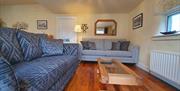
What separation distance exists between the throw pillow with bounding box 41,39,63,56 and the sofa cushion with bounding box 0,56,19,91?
1615 millimetres

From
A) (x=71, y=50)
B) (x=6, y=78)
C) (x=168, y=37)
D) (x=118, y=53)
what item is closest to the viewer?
(x=6, y=78)

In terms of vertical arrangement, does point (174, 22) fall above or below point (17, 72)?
above

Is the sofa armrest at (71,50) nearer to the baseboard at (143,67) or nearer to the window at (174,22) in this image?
the baseboard at (143,67)

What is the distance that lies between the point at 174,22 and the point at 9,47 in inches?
117

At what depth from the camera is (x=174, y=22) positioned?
2.84 meters

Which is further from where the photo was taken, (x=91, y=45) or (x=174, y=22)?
(x=91, y=45)

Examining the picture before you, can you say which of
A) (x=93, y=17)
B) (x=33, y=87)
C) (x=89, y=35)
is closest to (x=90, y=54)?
(x=89, y=35)

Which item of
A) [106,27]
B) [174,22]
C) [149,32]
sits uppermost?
[106,27]

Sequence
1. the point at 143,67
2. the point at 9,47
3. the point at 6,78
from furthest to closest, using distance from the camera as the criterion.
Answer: the point at 143,67 < the point at 9,47 < the point at 6,78

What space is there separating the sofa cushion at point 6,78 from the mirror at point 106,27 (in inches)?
208

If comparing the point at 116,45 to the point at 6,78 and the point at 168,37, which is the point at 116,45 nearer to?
the point at 168,37

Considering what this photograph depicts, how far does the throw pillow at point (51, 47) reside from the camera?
89.5 inches

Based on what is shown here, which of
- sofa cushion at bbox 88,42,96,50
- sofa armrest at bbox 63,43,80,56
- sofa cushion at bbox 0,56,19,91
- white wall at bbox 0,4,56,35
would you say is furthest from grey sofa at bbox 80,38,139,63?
sofa cushion at bbox 0,56,19,91

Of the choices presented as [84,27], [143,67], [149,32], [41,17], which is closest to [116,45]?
[143,67]
